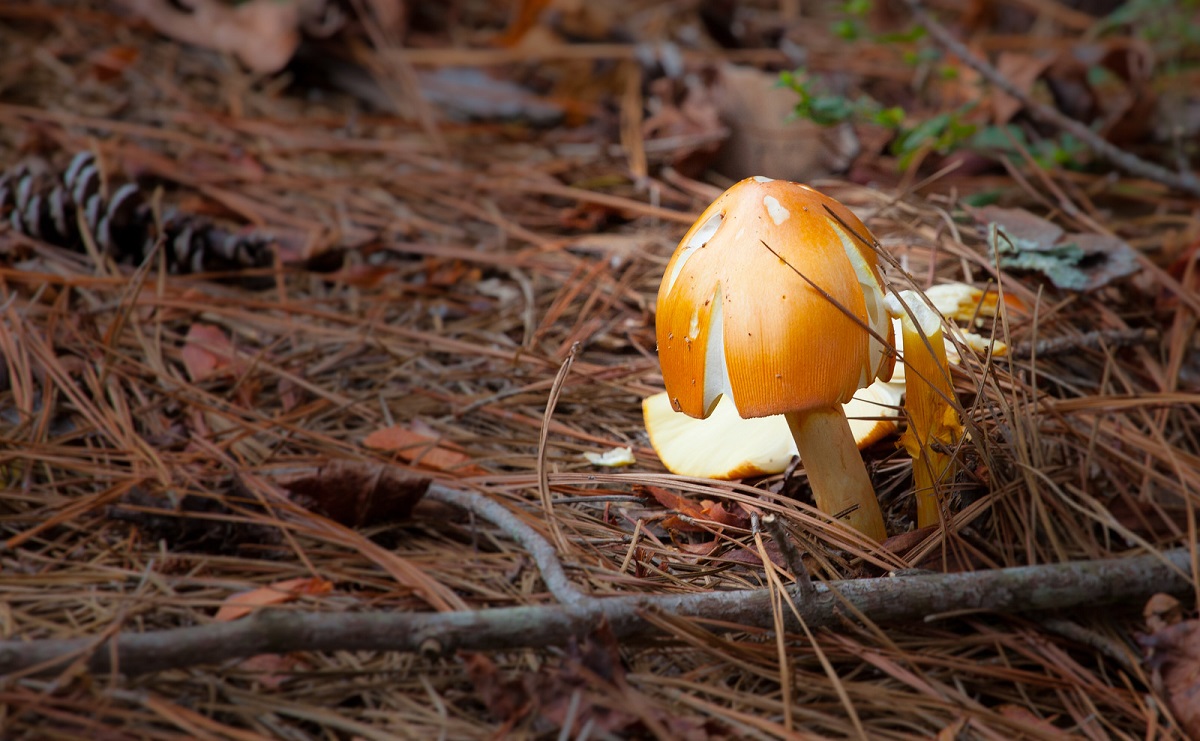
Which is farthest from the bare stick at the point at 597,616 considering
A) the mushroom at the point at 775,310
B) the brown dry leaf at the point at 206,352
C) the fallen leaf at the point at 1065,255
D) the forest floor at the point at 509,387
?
the brown dry leaf at the point at 206,352

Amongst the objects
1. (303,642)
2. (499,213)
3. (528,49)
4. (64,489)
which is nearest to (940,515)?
(303,642)

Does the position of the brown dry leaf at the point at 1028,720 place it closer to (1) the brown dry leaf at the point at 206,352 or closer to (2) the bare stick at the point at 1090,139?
(1) the brown dry leaf at the point at 206,352

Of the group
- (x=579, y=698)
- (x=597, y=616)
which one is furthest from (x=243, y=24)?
(x=579, y=698)

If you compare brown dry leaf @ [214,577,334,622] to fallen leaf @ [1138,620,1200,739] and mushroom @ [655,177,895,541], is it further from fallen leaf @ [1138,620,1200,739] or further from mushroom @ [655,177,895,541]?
fallen leaf @ [1138,620,1200,739]

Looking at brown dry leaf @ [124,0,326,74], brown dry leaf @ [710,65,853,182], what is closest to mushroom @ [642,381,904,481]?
brown dry leaf @ [710,65,853,182]

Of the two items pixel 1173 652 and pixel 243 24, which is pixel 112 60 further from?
pixel 1173 652
